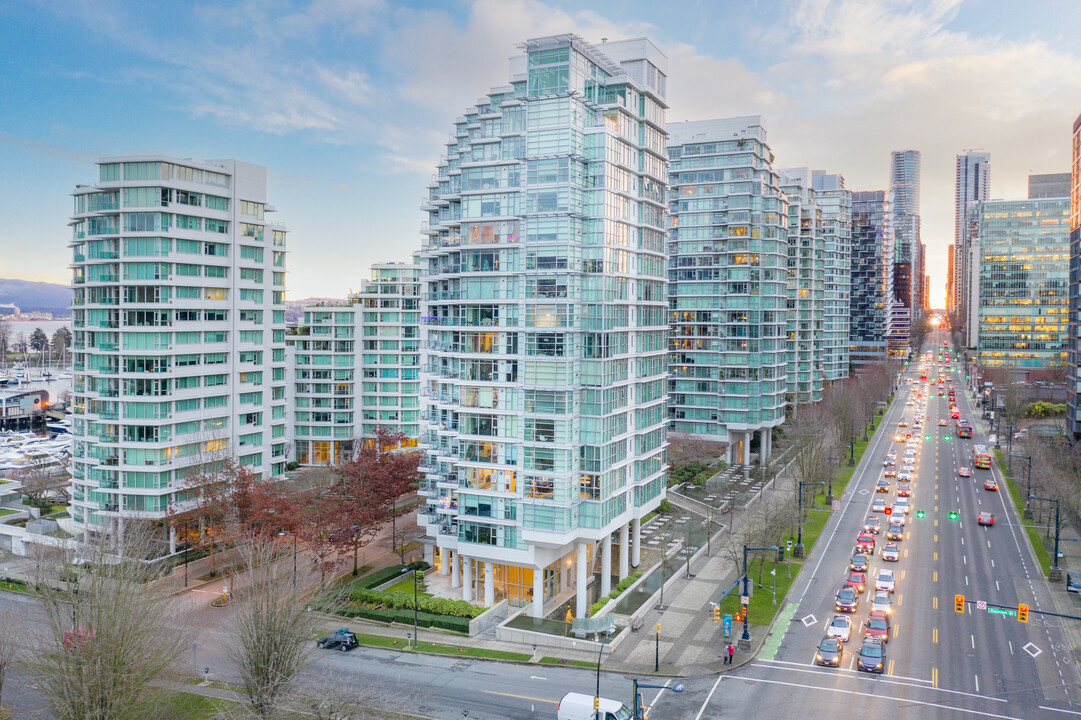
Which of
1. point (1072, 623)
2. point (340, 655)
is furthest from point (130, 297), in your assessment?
point (1072, 623)

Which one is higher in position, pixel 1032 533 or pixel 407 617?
pixel 1032 533

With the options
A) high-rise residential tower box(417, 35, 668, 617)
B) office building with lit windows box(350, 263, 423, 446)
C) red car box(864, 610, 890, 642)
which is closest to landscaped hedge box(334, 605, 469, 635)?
high-rise residential tower box(417, 35, 668, 617)

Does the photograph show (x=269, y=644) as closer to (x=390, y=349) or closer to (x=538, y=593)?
(x=538, y=593)

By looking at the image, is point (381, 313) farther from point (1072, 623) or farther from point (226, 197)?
point (1072, 623)

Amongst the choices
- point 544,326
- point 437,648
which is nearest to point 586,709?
point 437,648

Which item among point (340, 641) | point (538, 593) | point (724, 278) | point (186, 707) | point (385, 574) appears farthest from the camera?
point (724, 278)

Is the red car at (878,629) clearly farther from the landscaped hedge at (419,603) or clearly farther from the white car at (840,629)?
the landscaped hedge at (419,603)
